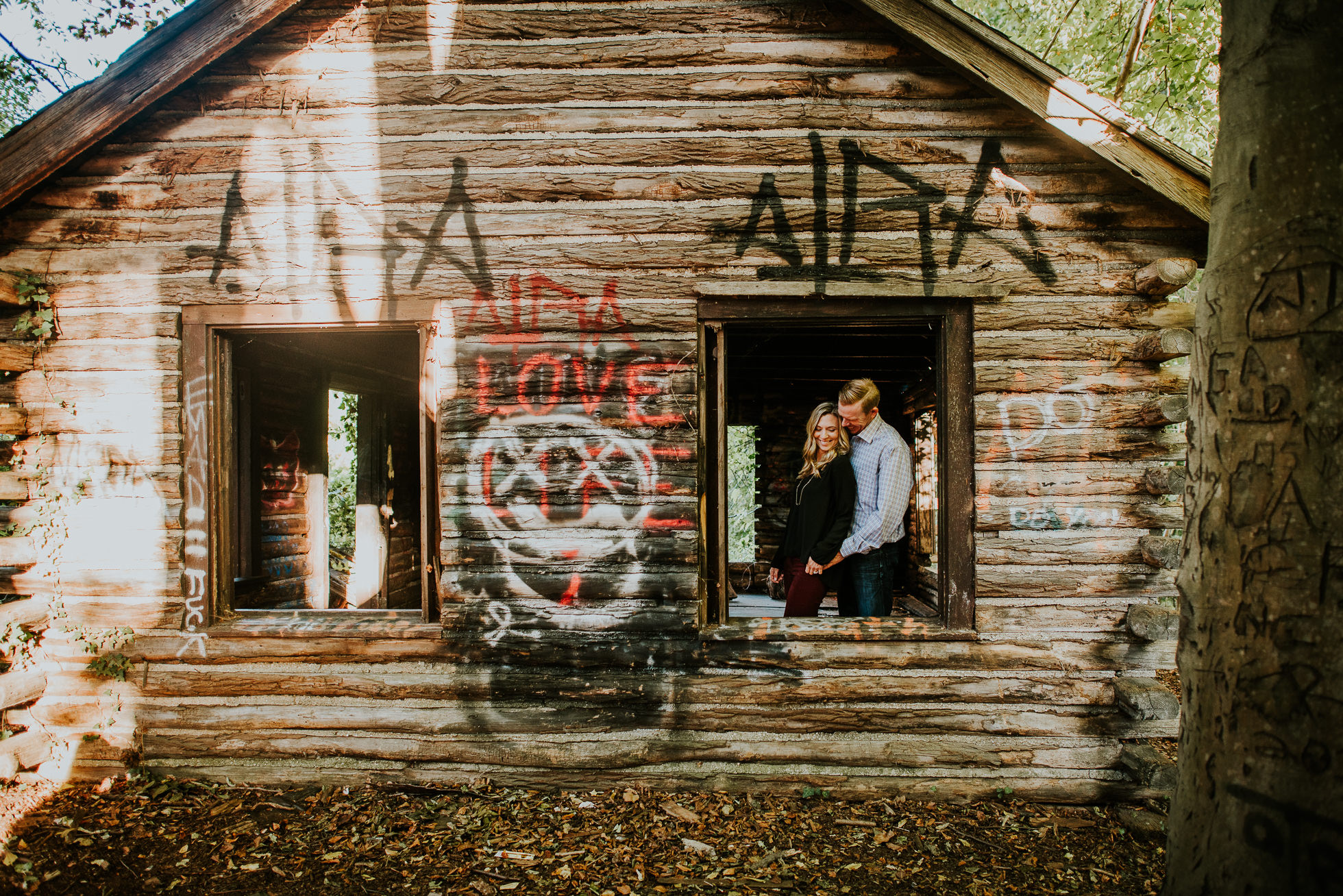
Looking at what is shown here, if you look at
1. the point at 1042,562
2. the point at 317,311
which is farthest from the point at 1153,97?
the point at 317,311

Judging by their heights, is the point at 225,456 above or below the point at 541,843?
above

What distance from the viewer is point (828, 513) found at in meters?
3.92

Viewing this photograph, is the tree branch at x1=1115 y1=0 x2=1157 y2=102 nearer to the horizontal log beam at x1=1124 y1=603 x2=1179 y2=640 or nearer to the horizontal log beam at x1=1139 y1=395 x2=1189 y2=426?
the horizontal log beam at x1=1139 y1=395 x2=1189 y2=426

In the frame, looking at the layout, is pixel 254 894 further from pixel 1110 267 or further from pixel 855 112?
pixel 1110 267

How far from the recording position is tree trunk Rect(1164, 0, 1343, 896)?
162 cm

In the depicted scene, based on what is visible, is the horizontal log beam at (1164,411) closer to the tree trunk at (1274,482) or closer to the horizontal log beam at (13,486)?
the tree trunk at (1274,482)

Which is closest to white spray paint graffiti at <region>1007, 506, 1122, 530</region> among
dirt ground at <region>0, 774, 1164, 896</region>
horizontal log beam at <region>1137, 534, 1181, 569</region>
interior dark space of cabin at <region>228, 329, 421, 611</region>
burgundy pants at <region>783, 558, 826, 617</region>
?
horizontal log beam at <region>1137, 534, 1181, 569</region>

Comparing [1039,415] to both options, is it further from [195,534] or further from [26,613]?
[26,613]

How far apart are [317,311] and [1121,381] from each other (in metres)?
4.49

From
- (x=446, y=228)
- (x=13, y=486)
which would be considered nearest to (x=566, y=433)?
(x=446, y=228)

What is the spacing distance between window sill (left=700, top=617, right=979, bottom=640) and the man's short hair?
1.28 m

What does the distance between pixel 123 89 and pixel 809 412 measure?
786cm

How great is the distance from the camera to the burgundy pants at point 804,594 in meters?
3.94

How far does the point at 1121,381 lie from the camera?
11.6 ft
